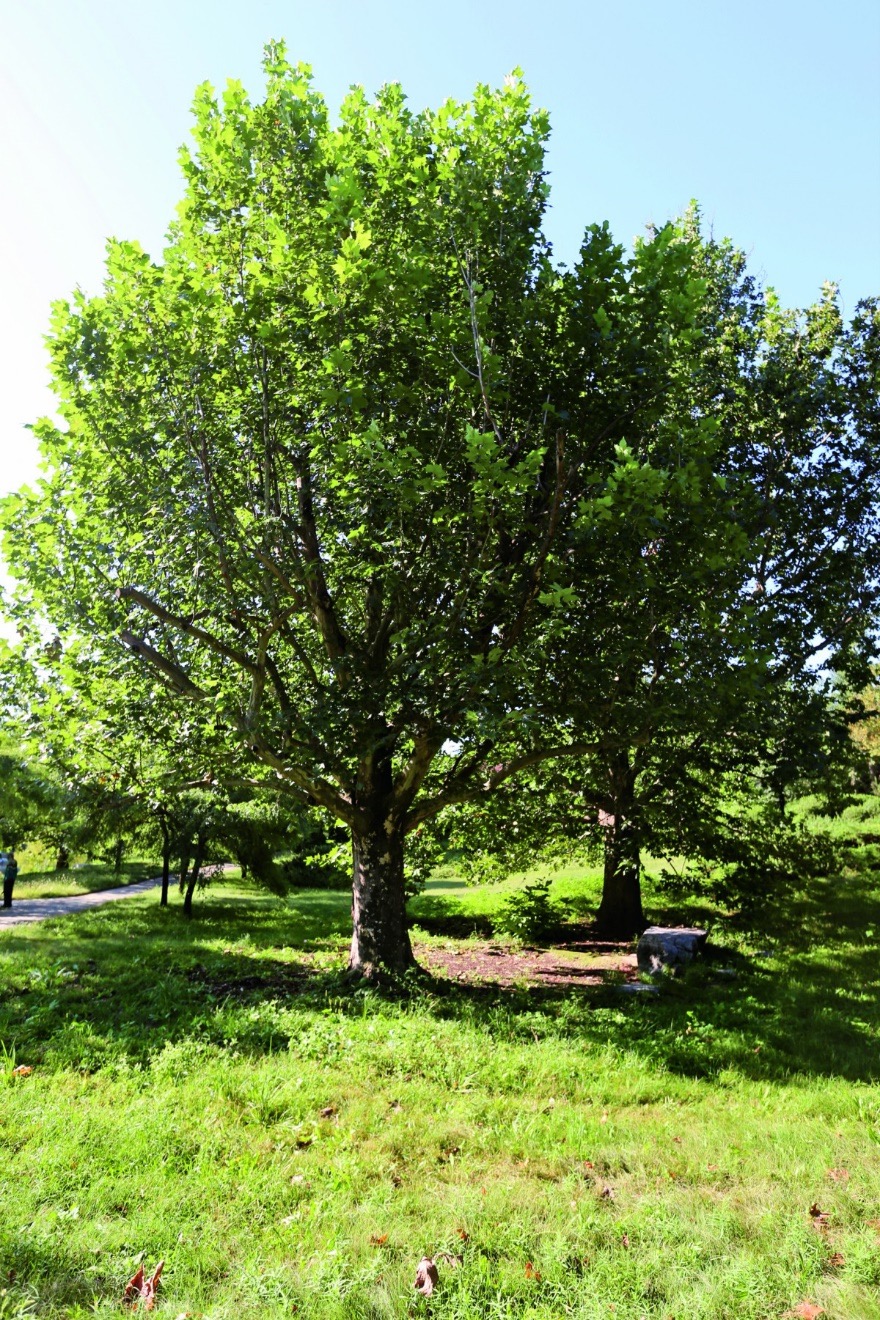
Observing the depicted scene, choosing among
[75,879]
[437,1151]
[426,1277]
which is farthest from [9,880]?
[426,1277]

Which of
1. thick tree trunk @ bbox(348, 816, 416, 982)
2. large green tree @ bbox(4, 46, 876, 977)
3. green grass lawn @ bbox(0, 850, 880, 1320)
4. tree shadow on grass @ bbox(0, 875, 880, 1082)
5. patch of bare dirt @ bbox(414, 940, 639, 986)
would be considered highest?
large green tree @ bbox(4, 46, 876, 977)

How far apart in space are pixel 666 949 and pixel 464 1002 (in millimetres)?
3938

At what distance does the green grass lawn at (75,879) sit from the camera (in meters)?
25.7

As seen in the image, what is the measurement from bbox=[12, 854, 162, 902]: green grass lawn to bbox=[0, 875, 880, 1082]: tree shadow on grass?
1199 cm

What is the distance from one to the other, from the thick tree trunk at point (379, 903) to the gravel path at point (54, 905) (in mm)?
9675

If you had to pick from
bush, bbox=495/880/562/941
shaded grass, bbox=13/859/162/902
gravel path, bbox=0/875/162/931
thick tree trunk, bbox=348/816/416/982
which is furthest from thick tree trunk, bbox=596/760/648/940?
shaded grass, bbox=13/859/162/902

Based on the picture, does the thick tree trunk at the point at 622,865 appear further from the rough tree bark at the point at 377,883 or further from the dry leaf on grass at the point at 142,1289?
the dry leaf on grass at the point at 142,1289

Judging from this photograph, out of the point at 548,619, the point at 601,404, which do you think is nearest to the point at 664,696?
the point at 548,619

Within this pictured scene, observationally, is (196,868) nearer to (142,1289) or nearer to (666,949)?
(666,949)

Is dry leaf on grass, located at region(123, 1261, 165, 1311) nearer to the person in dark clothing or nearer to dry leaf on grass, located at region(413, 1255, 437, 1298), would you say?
dry leaf on grass, located at region(413, 1255, 437, 1298)

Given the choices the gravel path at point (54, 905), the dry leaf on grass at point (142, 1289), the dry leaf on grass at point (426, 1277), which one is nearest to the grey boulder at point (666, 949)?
the dry leaf on grass at point (426, 1277)

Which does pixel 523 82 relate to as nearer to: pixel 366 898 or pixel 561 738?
pixel 561 738

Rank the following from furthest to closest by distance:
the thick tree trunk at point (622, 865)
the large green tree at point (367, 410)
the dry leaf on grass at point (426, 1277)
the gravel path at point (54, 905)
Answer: the gravel path at point (54, 905) < the thick tree trunk at point (622, 865) < the large green tree at point (367, 410) < the dry leaf on grass at point (426, 1277)

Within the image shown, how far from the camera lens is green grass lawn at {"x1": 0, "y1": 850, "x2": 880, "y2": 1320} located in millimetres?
3652
